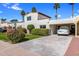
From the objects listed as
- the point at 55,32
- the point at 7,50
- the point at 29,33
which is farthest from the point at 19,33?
the point at 55,32

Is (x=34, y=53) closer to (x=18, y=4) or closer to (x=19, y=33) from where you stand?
(x=19, y=33)

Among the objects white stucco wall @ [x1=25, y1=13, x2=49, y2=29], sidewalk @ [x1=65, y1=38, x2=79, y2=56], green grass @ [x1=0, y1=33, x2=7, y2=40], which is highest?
white stucco wall @ [x1=25, y1=13, x2=49, y2=29]

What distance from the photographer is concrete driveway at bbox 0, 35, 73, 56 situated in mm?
9086

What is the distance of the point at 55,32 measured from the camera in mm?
10062

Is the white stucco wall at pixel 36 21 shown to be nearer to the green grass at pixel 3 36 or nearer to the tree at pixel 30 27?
the tree at pixel 30 27

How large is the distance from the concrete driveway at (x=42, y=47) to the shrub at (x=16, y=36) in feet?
1.18

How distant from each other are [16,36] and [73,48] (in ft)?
11.0

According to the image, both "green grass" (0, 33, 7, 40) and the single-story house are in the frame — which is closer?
"green grass" (0, 33, 7, 40)

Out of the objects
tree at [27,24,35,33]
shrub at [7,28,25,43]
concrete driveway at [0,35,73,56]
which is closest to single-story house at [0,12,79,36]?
tree at [27,24,35,33]

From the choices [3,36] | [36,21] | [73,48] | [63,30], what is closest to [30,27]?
[36,21]

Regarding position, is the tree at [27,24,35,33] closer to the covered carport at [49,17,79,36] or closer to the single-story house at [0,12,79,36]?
the single-story house at [0,12,79,36]

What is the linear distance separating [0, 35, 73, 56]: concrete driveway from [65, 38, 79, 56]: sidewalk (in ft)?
0.66

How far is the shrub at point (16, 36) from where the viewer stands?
10094 millimetres

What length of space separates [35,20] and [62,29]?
1.69 metres
